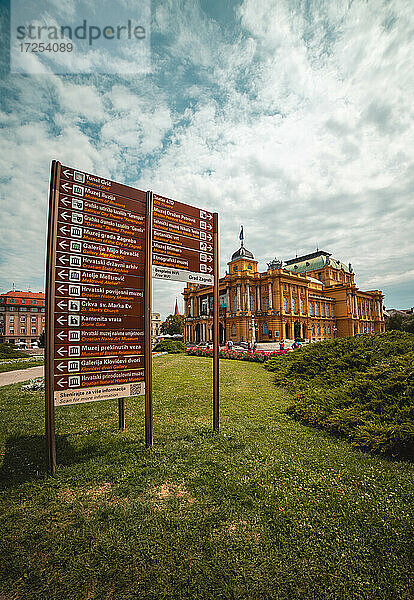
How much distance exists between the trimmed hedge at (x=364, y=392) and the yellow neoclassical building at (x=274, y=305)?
31252 millimetres

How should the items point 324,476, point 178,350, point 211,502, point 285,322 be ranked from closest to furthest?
point 211,502 → point 324,476 → point 178,350 → point 285,322

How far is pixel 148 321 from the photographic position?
5160mm

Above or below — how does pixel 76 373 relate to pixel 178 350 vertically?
above

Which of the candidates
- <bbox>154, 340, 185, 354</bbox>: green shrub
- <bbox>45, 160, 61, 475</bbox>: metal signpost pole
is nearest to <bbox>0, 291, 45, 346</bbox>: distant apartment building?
<bbox>154, 340, 185, 354</bbox>: green shrub

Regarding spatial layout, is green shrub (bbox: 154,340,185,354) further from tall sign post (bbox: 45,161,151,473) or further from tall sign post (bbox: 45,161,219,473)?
tall sign post (bbox: 45,161,151,473)

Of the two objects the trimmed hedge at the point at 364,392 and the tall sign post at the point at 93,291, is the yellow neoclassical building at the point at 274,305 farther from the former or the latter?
the tall sign post at the point at 93,291

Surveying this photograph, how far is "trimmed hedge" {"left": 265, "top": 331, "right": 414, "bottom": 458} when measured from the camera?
487cm

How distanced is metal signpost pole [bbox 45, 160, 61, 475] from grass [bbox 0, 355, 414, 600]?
433 mm

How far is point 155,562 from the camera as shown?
259 centimetres

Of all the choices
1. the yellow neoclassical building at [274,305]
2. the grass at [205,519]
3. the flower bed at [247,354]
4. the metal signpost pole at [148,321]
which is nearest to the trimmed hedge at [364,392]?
the grass at [205,519]

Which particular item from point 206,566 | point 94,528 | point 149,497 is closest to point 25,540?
point 94,528

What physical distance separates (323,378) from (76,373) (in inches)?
296

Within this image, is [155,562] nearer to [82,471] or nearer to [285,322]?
[82,471]

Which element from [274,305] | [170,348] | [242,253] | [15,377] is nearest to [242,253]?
[242,253]
